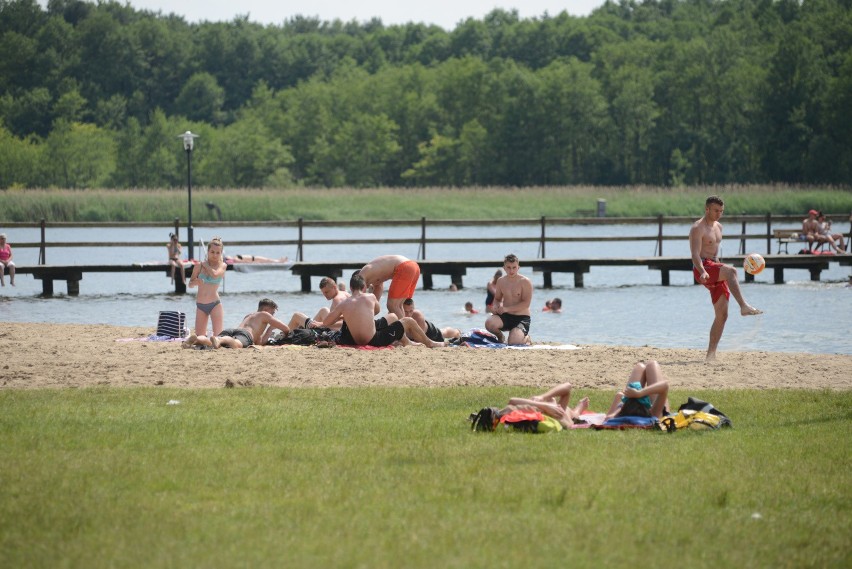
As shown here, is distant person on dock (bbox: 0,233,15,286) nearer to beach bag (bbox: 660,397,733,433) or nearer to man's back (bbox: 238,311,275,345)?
man's back (bbox: 238,311,275,345)

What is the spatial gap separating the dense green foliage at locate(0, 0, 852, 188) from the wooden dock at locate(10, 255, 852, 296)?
5140 centimetres

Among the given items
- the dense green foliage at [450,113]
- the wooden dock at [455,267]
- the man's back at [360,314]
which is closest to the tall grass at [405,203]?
the dense green foliage at [450,113]

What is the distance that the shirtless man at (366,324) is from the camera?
52.0 ft

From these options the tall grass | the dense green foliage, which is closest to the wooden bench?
the tall grass

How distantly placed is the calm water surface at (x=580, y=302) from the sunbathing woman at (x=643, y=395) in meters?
8.71

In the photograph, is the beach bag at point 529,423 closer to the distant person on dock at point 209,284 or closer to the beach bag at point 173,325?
the distant person on dock at point 209,284

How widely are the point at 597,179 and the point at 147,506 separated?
92706mm

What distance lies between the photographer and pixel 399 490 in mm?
7707

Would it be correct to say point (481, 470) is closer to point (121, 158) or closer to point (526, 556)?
point (526, 556)

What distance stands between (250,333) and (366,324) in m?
1.46

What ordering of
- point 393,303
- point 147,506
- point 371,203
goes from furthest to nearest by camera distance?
point 371,203
point 393,303
point 147,506

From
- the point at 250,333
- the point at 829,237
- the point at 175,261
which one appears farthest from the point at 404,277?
the point at 829,237

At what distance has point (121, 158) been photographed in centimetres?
9506

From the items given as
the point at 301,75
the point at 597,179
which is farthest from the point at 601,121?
the point at 301,75
